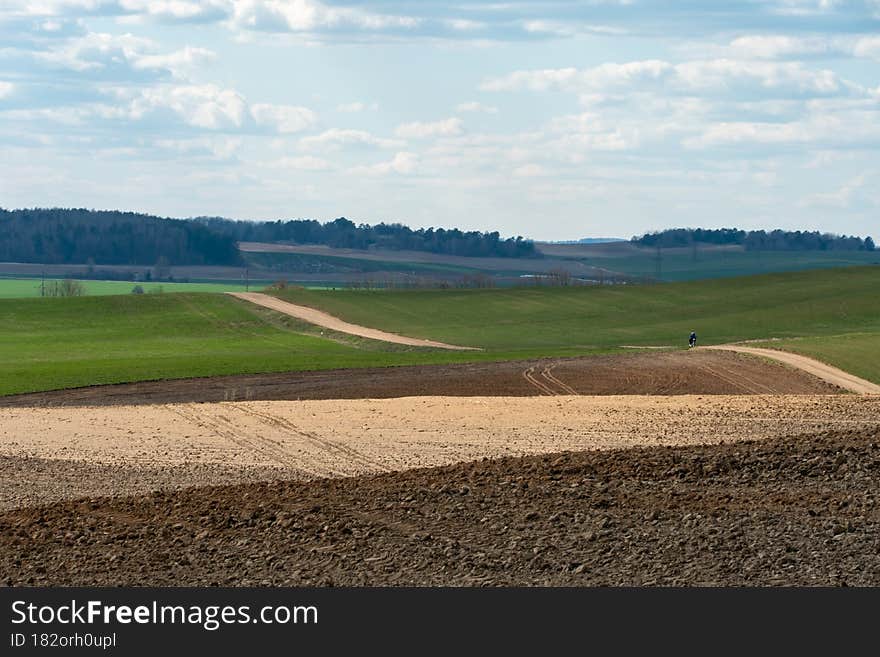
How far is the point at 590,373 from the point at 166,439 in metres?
21.3

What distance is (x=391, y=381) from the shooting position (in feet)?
149

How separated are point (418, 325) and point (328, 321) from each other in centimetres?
506

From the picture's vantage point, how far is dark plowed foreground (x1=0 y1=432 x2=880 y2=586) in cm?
1435

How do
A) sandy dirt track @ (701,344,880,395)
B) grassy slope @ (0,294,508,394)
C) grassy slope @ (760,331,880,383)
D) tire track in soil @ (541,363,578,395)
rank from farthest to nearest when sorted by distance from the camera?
grassy slope @ (760,331,880,383) < grassy slope @ (0,294,508,394) < sandy dirt track @ (701,344,880,395) < tire track in soil @ (541,363,578,395)

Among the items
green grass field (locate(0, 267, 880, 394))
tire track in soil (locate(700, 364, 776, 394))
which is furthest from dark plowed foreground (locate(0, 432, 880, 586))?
green grass field (locate(0, 267, 880, 394))

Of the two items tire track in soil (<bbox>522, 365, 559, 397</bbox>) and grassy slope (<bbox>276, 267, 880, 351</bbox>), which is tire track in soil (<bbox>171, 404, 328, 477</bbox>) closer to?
tire track in soil (<bbox>522, 365, 559, 397</bbox>)

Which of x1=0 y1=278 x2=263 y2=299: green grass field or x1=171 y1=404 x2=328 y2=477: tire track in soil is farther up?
x1=171 y1=404 x2=328 y2=477: tire track in soil

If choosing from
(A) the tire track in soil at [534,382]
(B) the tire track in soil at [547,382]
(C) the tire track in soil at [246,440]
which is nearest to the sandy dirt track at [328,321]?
(A) the tire track in soil at [534,382]

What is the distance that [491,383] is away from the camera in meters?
45.0

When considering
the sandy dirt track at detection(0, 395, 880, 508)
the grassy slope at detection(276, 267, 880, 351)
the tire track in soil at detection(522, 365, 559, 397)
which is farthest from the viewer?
the grassy slope at detection(276, 267, 880, 351)

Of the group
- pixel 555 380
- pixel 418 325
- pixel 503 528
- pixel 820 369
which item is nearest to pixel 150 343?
pixel 418 325

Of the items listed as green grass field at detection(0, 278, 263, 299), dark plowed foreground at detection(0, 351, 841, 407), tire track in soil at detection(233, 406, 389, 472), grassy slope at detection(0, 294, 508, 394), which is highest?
tire track in soil at detection(233, 406, 389, 472)

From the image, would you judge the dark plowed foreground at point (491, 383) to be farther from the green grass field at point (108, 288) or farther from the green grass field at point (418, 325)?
the green grass field at point (108, 288)

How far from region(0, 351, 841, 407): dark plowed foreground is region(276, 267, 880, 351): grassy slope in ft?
58.7
